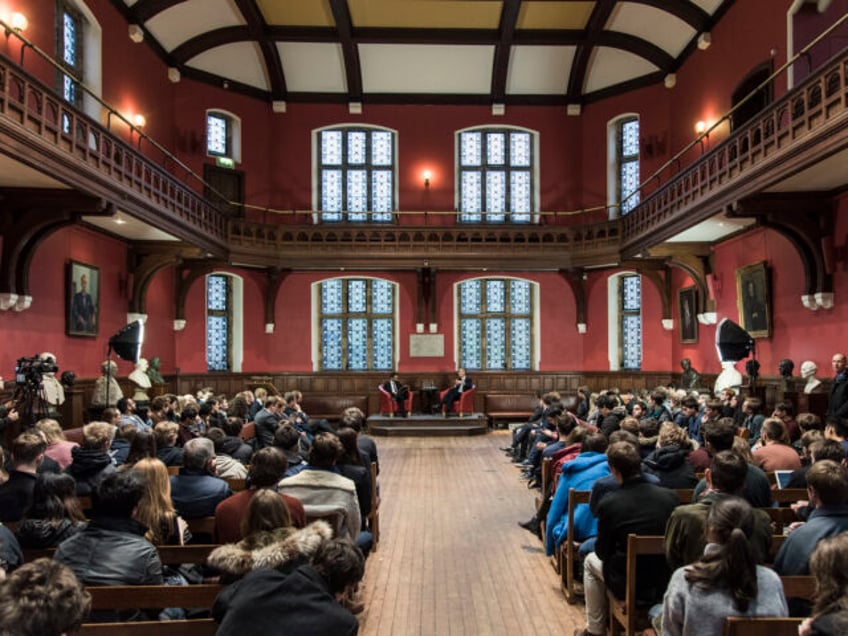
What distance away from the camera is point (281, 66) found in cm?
1501

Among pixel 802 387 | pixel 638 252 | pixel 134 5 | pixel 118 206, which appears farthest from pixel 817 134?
pixel 134 5

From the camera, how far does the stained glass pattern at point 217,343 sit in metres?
14.7

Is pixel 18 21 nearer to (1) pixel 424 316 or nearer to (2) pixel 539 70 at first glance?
(1) pixel 424 316

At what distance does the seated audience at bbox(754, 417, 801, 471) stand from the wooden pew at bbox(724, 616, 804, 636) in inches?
118

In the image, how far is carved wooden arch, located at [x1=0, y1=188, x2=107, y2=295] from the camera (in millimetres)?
7559

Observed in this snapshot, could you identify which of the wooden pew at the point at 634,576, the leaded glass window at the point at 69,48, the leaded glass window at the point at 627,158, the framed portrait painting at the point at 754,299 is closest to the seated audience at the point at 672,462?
the wooden pew at the point at 634,576

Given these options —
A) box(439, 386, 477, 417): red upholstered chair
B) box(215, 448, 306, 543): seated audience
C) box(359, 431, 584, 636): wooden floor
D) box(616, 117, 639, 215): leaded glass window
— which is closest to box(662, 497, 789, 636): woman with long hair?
box(215, 448, 306, 543): seated audience

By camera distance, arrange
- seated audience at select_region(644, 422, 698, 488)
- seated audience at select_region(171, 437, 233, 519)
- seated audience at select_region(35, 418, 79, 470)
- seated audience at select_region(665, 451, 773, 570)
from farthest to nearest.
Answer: seated audience at select_region(35, 418, 79, 470)
seated audience at select_region(644, 422, 698, 488)
seated audience at select_region(171, 437, 233, 519)
seated audience at select_region(665, 451, 773, 570)

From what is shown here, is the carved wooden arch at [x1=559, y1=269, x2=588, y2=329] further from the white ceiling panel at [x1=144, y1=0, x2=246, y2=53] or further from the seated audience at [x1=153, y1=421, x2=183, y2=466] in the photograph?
the seated audience at [x1=153, y1=421, x2=183, y2=466]

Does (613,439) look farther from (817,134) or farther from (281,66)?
(281,66)

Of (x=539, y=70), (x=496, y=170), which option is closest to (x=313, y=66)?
(x=496, y=170)

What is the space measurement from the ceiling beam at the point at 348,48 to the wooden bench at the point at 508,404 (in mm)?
7494

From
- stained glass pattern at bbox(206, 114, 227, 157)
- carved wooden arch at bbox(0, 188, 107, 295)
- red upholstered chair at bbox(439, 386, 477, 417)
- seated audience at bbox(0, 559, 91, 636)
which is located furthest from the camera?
stained glass pattern at bbox(206, 114, 227, 157)

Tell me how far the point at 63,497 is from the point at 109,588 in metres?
0.79
